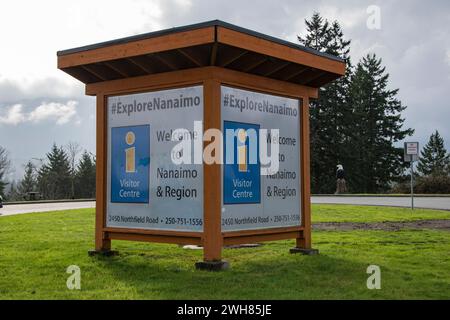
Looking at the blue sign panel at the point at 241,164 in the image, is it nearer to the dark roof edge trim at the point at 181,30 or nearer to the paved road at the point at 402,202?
the dark roof edge trim at the point at 181,30

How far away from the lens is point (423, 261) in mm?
9266

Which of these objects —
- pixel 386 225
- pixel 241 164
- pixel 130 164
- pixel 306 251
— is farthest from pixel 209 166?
pixel 386 225

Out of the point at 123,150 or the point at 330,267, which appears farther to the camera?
the point at 123,150

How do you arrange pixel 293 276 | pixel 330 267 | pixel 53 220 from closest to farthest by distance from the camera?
1. pixel 293 276
2. pixel 330 267
3. pixel 53 220

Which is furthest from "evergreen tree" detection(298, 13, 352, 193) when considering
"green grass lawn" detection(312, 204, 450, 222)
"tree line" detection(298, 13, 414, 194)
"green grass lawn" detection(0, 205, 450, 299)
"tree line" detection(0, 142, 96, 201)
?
"green grass lawn" detection(0, 205, 450, 299)

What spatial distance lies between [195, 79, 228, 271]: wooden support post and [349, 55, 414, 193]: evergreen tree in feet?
190

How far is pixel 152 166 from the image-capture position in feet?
31.3

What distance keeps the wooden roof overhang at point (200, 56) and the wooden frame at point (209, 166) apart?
0.41ft

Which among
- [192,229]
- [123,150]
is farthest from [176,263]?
[123,150]

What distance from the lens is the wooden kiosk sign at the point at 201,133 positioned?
878 cm

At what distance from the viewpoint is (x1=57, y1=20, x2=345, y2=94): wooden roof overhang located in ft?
27.6

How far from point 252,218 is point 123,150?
2428 millimetres
